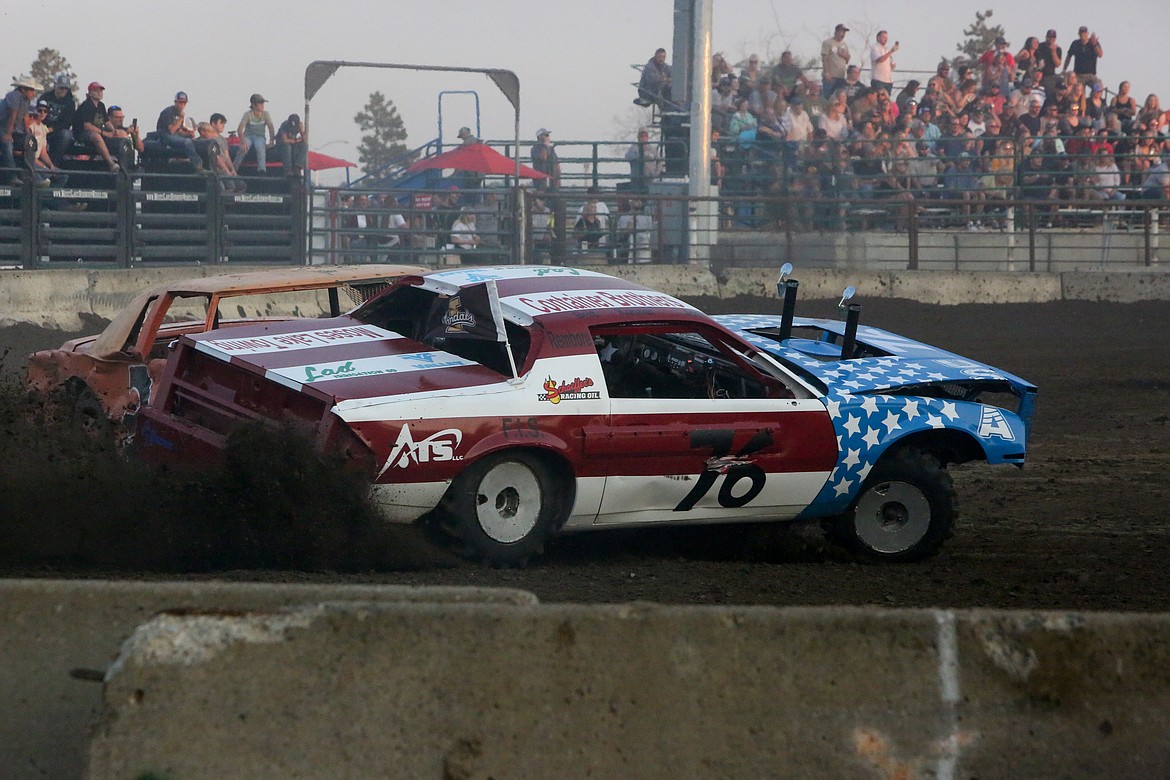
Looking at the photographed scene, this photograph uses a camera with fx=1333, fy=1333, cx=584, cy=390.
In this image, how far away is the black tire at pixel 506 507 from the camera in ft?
18.4

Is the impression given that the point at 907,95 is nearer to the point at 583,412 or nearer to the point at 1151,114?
the point at 1151,114

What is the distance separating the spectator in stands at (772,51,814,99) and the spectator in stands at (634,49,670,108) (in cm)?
174

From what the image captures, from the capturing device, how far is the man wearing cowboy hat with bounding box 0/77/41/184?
1435cm

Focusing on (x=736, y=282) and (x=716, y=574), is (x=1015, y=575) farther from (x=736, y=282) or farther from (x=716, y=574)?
(x=736, y=282)

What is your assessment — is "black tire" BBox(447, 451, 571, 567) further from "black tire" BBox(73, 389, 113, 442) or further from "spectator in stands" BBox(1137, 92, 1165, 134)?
"spectator in stands" BBox(1137, 92, 1165, 134)

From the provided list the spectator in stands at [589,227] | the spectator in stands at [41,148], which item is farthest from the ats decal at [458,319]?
the spectator in stands at [589,227]

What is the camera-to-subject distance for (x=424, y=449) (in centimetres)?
544

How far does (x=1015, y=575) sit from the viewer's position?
246 inches

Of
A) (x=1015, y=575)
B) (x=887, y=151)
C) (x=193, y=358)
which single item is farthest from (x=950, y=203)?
(x=193, y=358)

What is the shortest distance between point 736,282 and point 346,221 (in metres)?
6.23

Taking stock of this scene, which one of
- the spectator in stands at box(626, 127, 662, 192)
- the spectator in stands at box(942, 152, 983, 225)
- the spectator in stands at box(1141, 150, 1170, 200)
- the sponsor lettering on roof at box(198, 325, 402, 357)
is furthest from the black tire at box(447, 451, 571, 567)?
the spectator in stands at box(1141, 150, 1170, 200)

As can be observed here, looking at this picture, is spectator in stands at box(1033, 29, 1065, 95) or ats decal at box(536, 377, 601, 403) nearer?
ats decal at box(536, 377, 601, 403)

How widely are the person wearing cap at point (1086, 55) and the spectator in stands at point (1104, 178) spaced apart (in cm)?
179

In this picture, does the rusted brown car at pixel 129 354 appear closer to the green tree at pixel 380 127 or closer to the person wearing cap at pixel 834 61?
the person wearing cap at pixel 834 61
